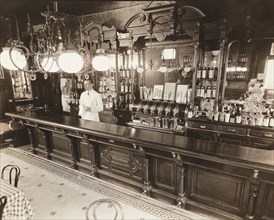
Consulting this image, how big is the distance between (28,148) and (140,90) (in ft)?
12.4

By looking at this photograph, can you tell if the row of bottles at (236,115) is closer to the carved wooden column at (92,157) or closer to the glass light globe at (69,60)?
the carved wooden column at (92,157)

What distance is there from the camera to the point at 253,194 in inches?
106

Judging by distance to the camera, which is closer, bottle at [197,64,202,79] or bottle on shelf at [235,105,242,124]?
bottle on shelf at [235,105,242,124]

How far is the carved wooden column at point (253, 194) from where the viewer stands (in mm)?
2619

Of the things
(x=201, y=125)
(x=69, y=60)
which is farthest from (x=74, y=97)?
(x=69, y=60)

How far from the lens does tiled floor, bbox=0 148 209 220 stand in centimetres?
Answer: 331

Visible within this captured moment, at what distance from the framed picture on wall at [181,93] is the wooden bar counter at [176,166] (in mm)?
2158

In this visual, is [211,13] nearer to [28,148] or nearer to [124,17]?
[124,17]

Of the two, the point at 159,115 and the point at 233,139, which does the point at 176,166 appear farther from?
the point at 159,115

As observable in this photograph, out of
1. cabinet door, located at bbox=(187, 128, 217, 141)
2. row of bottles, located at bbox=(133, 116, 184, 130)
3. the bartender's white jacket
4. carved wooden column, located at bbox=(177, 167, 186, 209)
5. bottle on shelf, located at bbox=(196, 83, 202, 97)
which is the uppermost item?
bottle on shelf, located at bbox=(196, 83, 202, 97)

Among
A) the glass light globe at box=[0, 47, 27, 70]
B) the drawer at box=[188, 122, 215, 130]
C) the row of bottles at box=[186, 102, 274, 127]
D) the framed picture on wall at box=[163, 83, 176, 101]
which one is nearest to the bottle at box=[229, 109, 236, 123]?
the row of bottles at box=[186, 102, 274, 127]

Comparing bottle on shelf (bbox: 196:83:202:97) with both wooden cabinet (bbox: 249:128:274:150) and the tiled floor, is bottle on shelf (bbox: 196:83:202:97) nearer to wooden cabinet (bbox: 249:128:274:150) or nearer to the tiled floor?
wooden cabinet (bbox: 249:128:274:150)

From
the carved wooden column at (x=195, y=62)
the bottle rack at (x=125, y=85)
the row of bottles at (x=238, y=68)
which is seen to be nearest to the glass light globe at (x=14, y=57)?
the bottle rack at (x=125, y=85)

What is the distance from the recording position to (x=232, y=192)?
2.90 meters
